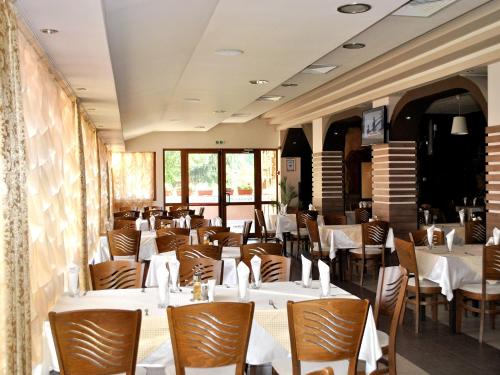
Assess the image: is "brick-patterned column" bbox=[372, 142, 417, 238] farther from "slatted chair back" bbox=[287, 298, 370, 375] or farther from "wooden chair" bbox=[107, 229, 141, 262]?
"slatted chair back" bbox=[287, 298, 370, 375]

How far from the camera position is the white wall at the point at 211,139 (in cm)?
1609

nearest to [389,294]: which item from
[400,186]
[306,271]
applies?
[306,271]

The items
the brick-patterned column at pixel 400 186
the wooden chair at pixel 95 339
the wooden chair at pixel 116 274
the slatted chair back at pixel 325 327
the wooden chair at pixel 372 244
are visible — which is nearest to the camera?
the wooden chair at pixel 95 339

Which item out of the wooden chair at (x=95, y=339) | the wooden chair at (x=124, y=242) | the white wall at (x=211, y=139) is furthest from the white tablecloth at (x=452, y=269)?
the white wall at (x=211, y=139)

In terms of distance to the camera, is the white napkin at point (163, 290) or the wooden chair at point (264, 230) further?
the wooden chair at point (264, 230)

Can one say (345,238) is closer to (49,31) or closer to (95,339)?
(49,31)

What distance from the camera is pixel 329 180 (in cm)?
1376

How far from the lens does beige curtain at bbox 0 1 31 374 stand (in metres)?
2.97

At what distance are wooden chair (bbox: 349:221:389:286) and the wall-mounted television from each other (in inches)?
81.8

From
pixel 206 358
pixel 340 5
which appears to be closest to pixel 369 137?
pixel 340 5

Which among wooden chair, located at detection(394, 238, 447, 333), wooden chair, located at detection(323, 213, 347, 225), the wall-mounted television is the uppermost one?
the wall-mounted television

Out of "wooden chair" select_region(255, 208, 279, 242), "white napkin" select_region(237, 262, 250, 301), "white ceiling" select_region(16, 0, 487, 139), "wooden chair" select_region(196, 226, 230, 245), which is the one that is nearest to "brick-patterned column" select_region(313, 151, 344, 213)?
"wooden chair" select_region(255, 208, 279, 242)

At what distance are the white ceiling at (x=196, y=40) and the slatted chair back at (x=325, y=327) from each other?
2.07 metres

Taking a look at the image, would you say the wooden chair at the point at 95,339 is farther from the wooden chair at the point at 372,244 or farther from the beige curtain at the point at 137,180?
the beige curtain at the point at 137,180
